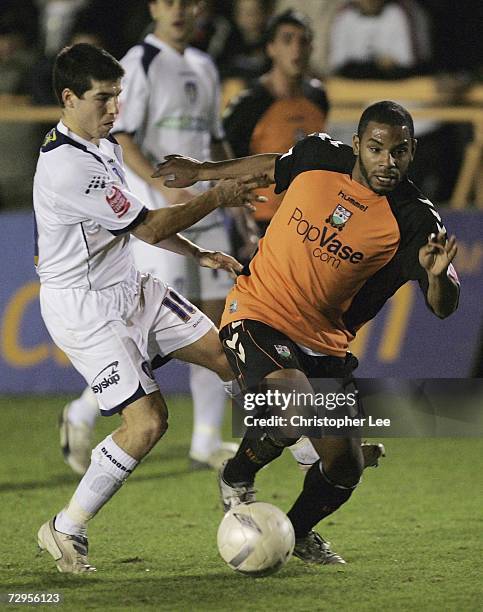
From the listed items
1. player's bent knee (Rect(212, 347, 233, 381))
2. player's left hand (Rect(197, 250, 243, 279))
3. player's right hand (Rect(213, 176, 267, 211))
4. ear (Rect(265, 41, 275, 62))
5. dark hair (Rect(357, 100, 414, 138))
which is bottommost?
player's bent knee (Rect(212, 347, 233, 381))

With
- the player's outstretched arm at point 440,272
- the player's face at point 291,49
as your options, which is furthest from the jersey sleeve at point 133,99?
the player's outstretched arm at point 440,272

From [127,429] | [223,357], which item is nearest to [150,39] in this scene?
[223,357]

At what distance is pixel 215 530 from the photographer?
21.9ft

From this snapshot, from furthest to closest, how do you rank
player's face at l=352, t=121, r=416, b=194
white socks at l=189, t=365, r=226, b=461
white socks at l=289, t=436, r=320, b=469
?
Answer: white socks at l=189, t=365, r=226, b=461
white socks at l=289, t=436, r=320, b=469
player's face at l=352, t=121, r=416, b=194

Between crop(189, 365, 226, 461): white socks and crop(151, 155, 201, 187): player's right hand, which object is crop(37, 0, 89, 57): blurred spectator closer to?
crop(189, 365, 226, 461): white socks

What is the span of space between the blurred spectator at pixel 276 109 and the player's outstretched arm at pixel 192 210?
320 cm

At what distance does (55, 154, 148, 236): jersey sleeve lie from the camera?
18.8ft

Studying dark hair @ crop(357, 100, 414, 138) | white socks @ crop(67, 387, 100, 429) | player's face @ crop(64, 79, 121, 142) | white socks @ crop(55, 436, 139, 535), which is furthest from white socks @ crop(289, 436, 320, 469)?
white socks @ crop(67, 387, 100, 429)

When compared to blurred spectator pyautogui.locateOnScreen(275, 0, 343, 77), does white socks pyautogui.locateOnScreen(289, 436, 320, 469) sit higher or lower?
lower

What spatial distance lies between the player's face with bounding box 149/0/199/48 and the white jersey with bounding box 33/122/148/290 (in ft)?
7.35

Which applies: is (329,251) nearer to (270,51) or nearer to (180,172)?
(180,172)

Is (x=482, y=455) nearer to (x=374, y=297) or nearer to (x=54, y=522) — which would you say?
(x=374, y=297)

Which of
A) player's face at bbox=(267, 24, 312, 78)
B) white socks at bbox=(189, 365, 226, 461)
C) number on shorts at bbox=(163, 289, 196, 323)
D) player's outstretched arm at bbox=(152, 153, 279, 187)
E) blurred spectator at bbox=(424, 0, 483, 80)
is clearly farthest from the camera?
blurred spectator at bbox=(424, 0, 483, 80)

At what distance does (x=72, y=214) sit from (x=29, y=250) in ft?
16.7
